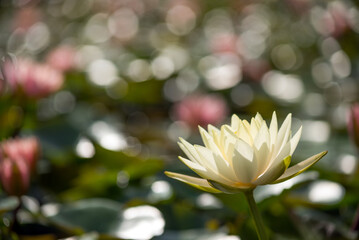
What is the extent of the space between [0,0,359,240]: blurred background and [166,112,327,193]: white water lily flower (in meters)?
0.22

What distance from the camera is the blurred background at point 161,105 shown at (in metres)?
0.95

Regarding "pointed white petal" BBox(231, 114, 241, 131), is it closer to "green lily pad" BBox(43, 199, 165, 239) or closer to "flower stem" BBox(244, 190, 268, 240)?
"flower stem" BBox(244, 190, 268, 240)

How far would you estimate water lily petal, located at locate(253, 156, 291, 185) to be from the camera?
0.62 metres

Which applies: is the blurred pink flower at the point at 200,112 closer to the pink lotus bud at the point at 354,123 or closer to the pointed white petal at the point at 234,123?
the pink lotus bud at the point at 354,123

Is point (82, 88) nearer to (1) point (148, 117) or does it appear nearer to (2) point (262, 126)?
(1) point (148, 117)

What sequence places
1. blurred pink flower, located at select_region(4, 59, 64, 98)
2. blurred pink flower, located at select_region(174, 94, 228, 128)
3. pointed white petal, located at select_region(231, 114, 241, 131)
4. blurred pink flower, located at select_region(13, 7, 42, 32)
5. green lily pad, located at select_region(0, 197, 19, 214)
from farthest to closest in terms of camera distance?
blurred pink flower, located at select_region(13, 7, 42, 32) → blurred pink flower, located at select_region(174, 94, 228, 128) → blurred pink flower, located at select_region(4, 59, 64, 98) → green lily pad, located at select_region(0, 197, 19, 214) → pointed white petal, located at select_region(231, 114, 241, 131)

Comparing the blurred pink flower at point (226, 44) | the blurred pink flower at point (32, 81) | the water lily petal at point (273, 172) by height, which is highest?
the blurred pink flower at point (226, 44)

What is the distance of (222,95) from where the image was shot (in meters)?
2.08

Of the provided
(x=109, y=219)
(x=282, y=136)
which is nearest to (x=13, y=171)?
(x=109, y=219)

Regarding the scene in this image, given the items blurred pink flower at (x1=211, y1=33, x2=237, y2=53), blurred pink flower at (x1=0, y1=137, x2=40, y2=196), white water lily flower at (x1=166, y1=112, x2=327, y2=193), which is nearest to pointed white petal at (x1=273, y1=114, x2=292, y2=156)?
white water lily flower at (x1=166, y1=112, x2=327, y2=193)

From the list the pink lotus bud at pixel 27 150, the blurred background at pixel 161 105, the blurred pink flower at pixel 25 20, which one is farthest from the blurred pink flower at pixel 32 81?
the blurred pink flower at pixel 25 20

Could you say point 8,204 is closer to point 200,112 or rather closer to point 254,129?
point 254,129

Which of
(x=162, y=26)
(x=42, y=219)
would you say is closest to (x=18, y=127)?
(x=42, y=219)

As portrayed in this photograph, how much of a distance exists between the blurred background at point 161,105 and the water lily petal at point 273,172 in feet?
0.73
